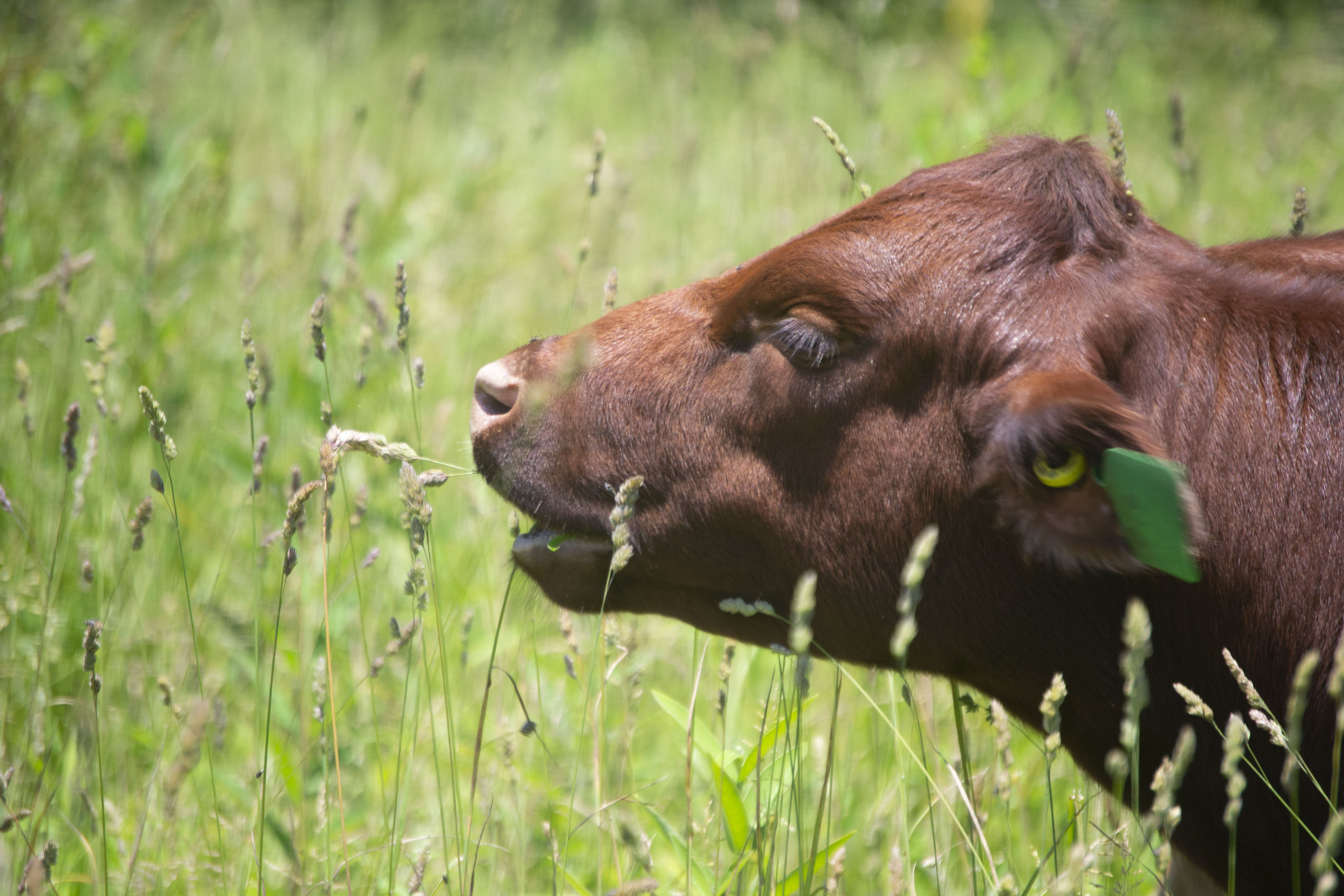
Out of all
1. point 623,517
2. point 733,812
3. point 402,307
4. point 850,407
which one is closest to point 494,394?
point 402,307

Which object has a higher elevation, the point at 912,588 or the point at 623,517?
the point at 912,588

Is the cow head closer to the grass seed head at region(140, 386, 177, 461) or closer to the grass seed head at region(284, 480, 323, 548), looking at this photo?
the grass seed head at region(284, 480, 323, 548)

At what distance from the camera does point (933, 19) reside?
11.6 meters

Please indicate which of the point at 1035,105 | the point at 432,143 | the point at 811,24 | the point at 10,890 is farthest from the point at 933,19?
the point at 10,890

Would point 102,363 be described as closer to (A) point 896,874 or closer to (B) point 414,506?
(B) point 414,506

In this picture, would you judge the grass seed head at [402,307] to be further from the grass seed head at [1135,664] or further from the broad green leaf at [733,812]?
the grass seed head at [1135,664]

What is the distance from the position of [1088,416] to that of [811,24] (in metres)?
7.49

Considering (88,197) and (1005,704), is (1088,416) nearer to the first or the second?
(1005,704)

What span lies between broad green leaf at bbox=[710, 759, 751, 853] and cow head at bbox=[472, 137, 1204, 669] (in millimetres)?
278

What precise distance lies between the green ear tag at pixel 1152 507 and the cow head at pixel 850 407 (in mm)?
106

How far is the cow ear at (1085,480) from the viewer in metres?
1.52

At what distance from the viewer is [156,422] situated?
1716 millimetres

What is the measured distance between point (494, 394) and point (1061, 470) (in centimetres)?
107

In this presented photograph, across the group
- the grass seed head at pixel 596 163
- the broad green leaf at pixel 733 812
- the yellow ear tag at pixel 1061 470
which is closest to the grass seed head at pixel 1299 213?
the yellow ear tag at pixel 1061 470
